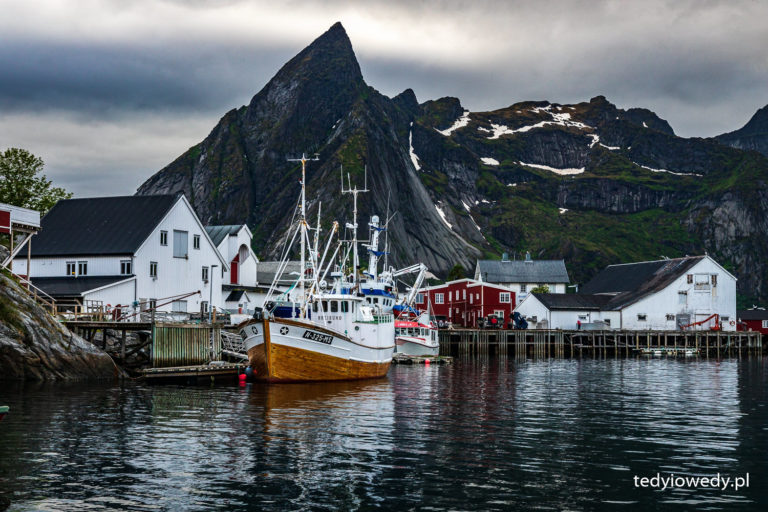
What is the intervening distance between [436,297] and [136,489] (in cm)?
11742

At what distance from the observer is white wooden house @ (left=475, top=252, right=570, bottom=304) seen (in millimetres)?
145000

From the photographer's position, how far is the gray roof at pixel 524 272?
14525 centimetres

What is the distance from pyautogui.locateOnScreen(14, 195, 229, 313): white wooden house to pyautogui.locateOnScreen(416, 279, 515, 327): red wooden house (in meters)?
55.3

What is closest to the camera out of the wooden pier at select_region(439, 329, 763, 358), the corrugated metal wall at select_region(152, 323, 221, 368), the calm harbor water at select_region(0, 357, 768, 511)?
the calm harbor water at select_region(0, 357, 768, 511)

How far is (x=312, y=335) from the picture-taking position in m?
Answer: 48.4

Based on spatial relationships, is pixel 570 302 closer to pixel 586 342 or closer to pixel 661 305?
pixel 586 342

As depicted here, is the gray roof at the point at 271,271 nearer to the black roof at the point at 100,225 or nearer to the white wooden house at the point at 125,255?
the white wooden house at the point at 125,255

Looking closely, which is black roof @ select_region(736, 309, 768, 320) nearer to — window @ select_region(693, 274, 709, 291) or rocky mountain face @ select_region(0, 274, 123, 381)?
window @ select_region(693, 274, 709, 291)

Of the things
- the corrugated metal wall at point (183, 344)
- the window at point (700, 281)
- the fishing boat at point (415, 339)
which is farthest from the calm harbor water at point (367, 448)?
the window at point (700, 281)

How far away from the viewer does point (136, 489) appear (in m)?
20.9

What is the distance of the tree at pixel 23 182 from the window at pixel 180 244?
27.6m

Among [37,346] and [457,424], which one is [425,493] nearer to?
[457,424]

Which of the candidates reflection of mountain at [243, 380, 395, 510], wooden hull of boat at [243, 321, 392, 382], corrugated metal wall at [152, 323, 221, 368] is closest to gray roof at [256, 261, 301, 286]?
corrugated metal wall at [152, 323, 221, 368]

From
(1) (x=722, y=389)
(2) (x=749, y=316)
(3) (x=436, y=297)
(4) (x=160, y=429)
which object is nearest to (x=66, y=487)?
(4) (x=160, y=429)
